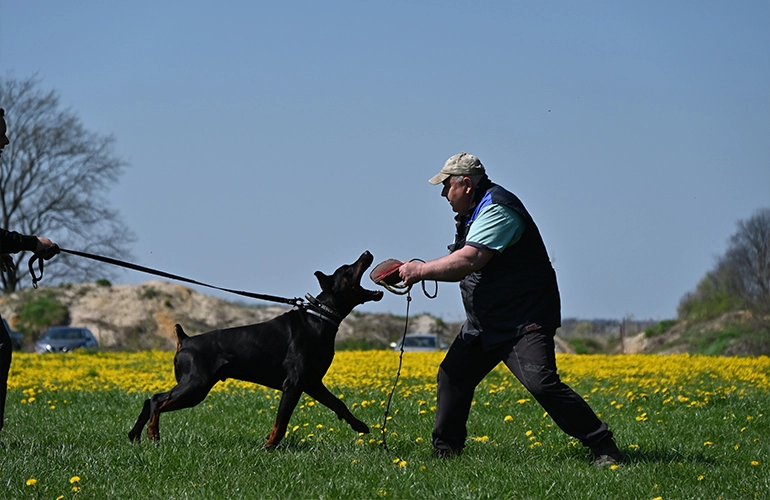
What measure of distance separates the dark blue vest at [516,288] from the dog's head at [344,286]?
0.95 m

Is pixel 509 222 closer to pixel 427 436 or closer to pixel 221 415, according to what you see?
pixel 427 436

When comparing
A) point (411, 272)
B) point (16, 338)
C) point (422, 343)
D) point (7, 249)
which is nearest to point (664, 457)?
point (411, 272)

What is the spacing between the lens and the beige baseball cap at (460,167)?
618 centimetres

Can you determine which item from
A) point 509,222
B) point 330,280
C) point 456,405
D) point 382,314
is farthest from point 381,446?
point 382,314

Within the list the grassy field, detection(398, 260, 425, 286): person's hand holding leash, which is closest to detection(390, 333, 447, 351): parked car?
the grassy field

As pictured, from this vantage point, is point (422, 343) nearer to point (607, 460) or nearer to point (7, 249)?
point (607, 460)

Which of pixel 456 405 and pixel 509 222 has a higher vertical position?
pixel 509 222

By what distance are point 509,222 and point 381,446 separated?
73.9 inches

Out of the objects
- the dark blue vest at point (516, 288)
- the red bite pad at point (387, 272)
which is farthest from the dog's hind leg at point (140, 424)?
the dark blue vest at point (516, 288)

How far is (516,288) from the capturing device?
6.06 m

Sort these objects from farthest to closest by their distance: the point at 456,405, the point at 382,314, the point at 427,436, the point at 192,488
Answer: the point at 382,314 < the point at 427,436 < the point at 456,405 < the point at 192,488

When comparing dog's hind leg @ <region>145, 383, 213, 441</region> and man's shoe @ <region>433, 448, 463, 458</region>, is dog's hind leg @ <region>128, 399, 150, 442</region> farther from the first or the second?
man's shoe @ <region>433, 448, 463, 458</region>

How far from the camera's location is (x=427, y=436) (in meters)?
7.34

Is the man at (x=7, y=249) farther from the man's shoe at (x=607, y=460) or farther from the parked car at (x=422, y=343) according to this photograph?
the parked car at (x=422, y=343)
